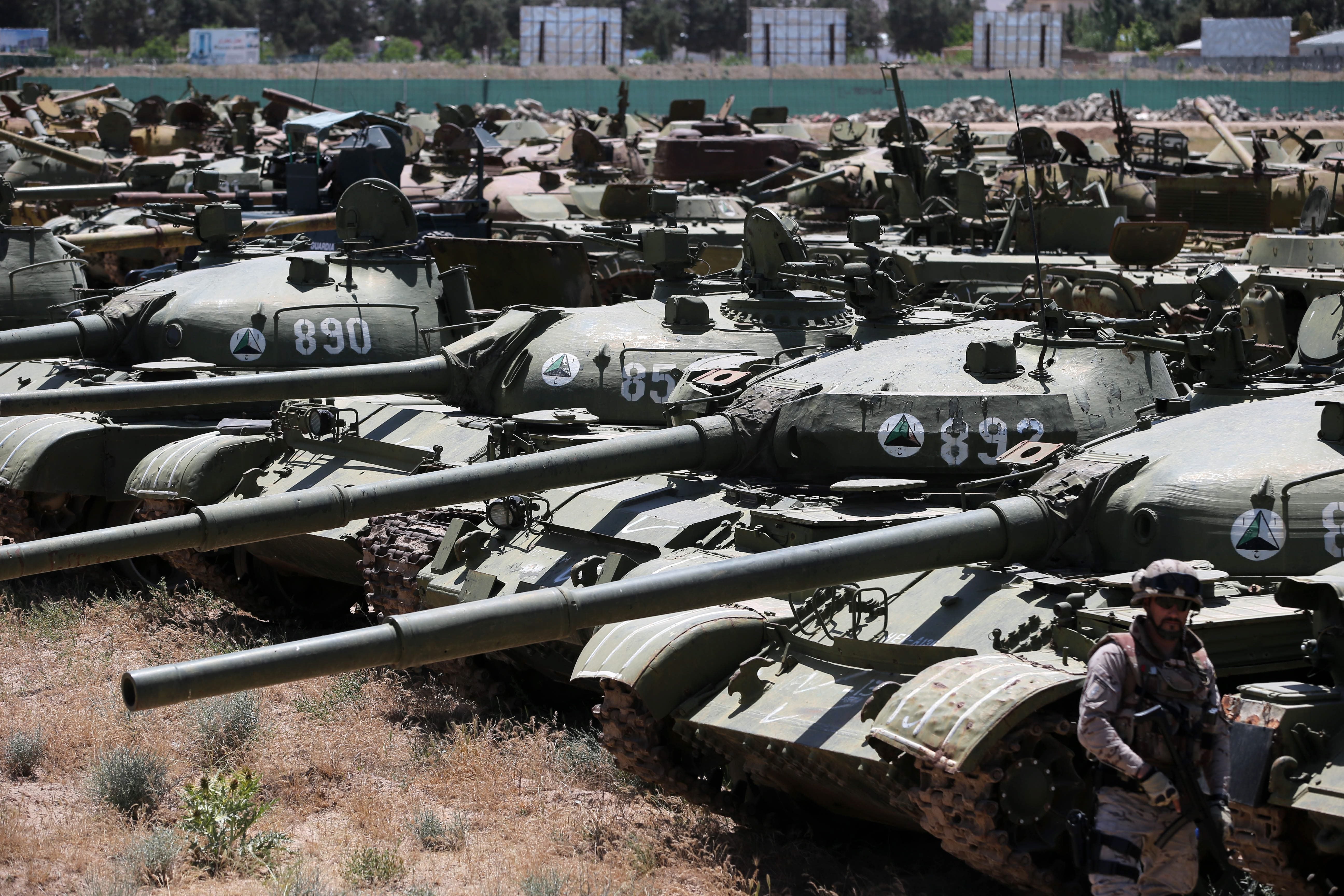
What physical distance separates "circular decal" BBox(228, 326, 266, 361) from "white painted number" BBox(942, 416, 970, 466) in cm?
706

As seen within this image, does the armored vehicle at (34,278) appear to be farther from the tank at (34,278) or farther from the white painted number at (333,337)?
the white painted number at (333,337)

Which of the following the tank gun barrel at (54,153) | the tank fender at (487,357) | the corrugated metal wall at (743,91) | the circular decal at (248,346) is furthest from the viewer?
the corrugated metal wall at (743,91)

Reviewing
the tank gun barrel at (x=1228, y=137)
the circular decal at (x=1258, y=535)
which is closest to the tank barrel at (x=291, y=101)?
the tank gun barrel at (x=1228, y=137)

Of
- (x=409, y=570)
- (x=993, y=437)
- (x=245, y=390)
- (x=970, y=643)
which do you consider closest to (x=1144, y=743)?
(x=970, y=643)

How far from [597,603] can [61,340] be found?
890 cm

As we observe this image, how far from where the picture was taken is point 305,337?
1432 centimetres

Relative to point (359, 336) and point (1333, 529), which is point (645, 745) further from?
point (359, 336)

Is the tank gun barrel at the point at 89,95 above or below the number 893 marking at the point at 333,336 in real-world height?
above

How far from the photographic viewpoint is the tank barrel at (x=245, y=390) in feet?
32.8

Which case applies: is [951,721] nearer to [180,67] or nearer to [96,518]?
[96,518]

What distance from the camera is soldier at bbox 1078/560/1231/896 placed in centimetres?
607

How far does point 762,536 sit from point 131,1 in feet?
254

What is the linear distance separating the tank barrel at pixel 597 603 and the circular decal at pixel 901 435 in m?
1.29

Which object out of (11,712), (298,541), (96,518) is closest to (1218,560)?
(298,541)
